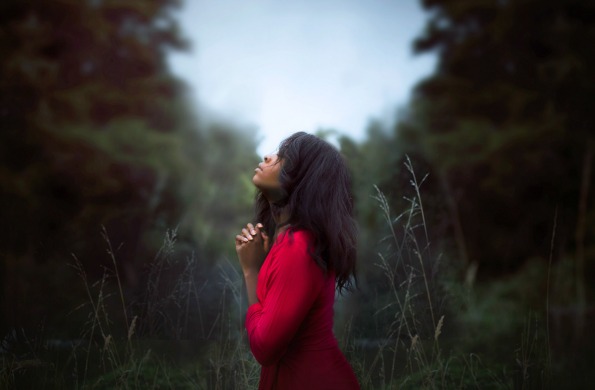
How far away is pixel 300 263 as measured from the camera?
3.19 ft

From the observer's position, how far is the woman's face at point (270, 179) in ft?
3.54

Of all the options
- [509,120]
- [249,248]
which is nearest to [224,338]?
[249,248]

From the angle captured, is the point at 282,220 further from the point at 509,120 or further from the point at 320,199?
the point at 509,120

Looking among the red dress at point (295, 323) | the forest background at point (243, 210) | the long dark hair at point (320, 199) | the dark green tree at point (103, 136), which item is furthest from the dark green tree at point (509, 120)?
the red dress at point (295, 323)

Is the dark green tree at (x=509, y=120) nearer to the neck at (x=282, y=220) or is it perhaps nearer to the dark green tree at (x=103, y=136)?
the dark green tree at (x=103, y=136)

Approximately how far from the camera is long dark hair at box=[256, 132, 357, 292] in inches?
40.5

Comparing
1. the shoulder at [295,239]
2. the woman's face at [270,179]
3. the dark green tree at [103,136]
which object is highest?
the dark green tree at [103,136]

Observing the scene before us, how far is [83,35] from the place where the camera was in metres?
3.13

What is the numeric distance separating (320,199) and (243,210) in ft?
6.57

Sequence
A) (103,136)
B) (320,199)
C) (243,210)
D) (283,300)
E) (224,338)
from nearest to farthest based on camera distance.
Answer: (283,300)
(320,199)
(224,338)
(243,210)
(103,136)

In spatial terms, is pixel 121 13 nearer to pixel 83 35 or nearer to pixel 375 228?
pixel 83 35

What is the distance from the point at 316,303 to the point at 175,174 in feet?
7.42

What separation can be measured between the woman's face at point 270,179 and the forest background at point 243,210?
67 centimetres

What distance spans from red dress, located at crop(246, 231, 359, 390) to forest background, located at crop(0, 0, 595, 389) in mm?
679
